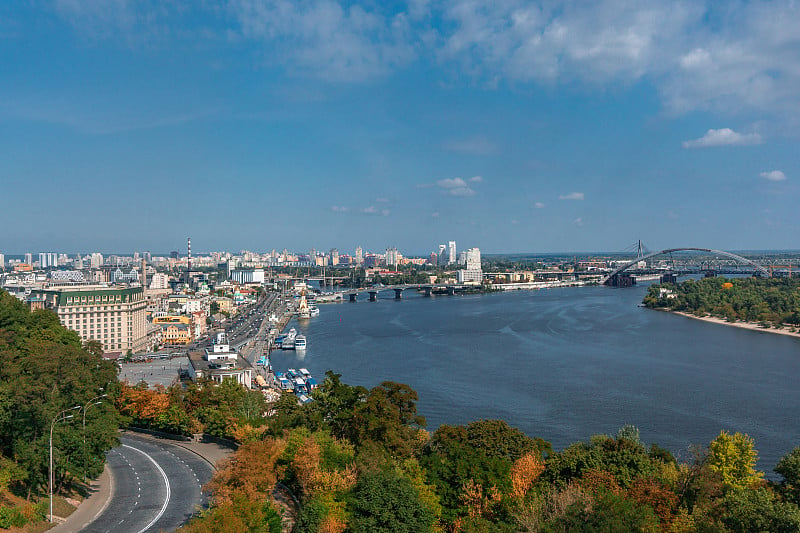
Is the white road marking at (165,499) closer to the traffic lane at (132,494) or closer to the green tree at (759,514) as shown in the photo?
the traffic lane at (132,494)

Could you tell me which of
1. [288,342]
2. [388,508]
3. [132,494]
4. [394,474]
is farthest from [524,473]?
[288,342]

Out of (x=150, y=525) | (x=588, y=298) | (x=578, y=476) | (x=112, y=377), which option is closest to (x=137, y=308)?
(x=112, y=377)

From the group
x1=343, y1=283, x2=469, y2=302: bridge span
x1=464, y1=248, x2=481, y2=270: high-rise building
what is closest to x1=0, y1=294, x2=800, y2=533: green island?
x1=343, y1=283, x2=469, y2=302: bridge span

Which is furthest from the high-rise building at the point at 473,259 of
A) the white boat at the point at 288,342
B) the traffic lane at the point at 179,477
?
the traffic lane at the point at 179,477

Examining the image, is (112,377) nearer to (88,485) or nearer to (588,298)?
(88,485)

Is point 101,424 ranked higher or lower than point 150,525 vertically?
higher

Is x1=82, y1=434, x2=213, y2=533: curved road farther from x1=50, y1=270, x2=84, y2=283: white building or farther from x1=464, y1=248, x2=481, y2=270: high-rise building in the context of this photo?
x1=464, y1=248, x2=481, y2=270: high-rise building

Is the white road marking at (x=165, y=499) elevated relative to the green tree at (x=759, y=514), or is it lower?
lower
